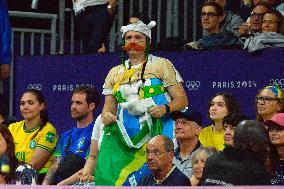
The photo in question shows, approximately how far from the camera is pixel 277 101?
31.5ft

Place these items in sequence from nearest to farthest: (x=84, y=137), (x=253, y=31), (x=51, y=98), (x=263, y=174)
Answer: (x=263, y=174), (x=84, y=137), (x=253, y=31), (x=51, y=98)

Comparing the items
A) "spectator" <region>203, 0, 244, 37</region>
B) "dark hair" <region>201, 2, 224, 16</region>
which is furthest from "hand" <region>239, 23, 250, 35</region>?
"dark hair" <region>201, 2, 224, 16</region>

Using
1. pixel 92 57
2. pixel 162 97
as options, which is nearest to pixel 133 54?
pixel 162 97

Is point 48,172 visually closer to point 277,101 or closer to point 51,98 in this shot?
point 51,98

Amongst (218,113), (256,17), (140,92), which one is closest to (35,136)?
(140,92)

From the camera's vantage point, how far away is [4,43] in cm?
901

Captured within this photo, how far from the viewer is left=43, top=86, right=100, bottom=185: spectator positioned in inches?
399

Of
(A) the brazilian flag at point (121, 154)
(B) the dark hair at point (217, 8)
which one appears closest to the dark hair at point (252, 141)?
(A) the brazilian flag at point (121, 154)

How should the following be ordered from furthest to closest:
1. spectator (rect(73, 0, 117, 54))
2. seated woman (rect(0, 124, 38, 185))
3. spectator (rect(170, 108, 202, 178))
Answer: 1. spectator (rect(73, 0, 117, 54))
2. spectator (rect(170, 108, 202, 178))
3. seated woman (rect(0, 124, 38, 185))

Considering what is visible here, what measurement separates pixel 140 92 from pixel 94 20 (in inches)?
110

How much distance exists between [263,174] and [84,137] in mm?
3292

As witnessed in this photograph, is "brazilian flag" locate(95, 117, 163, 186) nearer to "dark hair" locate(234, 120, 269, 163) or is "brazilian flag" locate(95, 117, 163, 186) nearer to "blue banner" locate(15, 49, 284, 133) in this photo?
"blue banner" locate(15, 49, 284, 133)

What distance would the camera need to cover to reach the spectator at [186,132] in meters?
9.41

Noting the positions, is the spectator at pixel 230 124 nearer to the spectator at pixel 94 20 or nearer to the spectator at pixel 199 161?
the spectator at pixel 199 161
